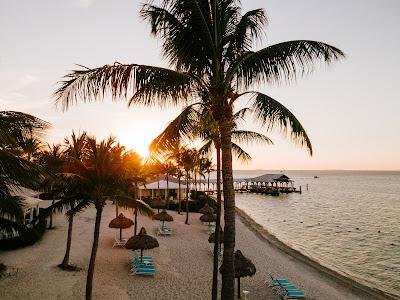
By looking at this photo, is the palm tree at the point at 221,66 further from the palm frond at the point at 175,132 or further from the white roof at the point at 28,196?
the white roof at the point at 28,196

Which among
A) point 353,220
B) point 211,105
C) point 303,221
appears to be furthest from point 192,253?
point 353,220

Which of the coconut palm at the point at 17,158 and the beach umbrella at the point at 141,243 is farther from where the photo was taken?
the beach umbrella at the point at 141,243

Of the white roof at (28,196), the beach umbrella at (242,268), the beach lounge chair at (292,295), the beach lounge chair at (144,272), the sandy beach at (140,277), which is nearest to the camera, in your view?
the sandy beach at (140,277)

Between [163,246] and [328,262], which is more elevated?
[163,246]

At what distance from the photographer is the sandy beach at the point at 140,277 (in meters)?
14.3

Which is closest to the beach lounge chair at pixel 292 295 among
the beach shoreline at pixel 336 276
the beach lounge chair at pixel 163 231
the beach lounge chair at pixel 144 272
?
the beach shoreline at pixel 336 276

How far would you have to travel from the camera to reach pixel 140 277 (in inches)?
650

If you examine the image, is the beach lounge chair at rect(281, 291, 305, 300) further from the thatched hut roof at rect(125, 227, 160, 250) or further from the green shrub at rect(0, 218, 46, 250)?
the green shrub at rect(0, 218, 46, 250)

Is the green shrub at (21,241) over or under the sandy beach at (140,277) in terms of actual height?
over

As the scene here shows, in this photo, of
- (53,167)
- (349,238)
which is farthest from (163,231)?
(349,238)

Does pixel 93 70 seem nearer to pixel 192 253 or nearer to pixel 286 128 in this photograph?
pixel 286 128

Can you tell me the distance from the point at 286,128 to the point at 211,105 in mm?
2090

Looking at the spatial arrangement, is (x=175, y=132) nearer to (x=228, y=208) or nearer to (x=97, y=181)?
(x=228, y=208)

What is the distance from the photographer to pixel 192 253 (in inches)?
866
